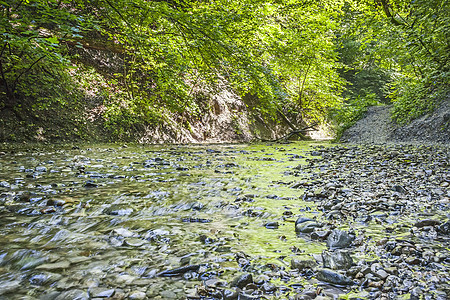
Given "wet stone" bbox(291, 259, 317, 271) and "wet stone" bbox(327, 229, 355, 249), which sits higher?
"wet stone" bbox(327, 229, 355, 249)

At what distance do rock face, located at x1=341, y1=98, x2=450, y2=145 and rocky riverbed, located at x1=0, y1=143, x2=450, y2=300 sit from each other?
5.16m

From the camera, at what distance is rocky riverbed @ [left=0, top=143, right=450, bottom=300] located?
4.74 ft

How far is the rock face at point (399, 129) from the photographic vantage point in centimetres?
811

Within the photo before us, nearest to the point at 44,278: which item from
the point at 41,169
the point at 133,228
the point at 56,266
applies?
the point at 56,266

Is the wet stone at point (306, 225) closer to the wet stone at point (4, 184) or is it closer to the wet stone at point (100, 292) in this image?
the wet stone at point (100, 292)

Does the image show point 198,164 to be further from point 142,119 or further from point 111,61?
point 111,61

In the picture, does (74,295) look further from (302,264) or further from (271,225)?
(271,225)

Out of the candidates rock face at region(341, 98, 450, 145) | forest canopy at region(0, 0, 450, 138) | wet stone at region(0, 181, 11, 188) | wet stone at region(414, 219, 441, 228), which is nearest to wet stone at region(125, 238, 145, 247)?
wet stone at region(414, 219, 441, 228)

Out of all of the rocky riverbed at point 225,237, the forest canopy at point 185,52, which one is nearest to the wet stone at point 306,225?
the rocky riverbed at point 225,237

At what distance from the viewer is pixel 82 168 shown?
4758 mm

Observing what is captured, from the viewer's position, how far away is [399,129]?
1038 centimetres

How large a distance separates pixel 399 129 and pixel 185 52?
853 centimetres

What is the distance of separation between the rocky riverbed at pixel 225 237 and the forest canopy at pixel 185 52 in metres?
2.45

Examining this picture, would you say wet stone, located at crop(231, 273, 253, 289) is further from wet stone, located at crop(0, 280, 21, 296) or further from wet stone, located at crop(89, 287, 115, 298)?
wet stone, located at crop(0, 280, 21, 296)
